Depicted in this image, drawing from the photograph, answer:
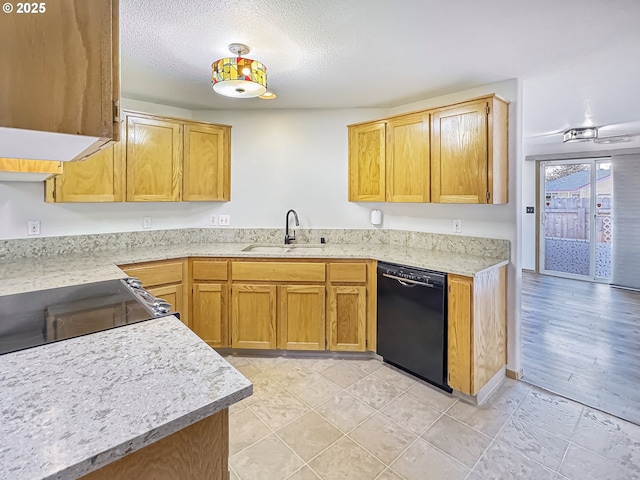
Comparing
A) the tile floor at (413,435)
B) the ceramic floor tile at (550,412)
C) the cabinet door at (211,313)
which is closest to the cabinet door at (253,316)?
the cabinet door at (211,313)

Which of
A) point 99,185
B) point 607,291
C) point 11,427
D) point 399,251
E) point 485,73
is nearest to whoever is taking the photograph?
point 11,427

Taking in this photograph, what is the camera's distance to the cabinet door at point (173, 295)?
275 centimetres

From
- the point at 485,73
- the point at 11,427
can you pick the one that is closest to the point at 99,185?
the point at 11,427

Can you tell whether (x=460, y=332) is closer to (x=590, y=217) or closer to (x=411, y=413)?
(x=411, y=413)

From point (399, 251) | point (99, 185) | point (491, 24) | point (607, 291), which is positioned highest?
point (491, 24)

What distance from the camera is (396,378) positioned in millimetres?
2664

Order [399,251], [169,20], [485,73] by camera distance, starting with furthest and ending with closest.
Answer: [399,251]
[485,73]
[169,20]

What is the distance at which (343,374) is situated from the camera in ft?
8.95

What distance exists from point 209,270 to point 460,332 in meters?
2.03

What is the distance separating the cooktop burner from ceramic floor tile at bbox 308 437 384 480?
44.1 inches

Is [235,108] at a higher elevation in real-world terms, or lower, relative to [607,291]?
higher

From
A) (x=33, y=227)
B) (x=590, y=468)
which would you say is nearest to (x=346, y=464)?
(x=590, y=468)

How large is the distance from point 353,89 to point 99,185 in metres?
2.23

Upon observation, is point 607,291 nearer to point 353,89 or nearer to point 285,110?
point 353,89
